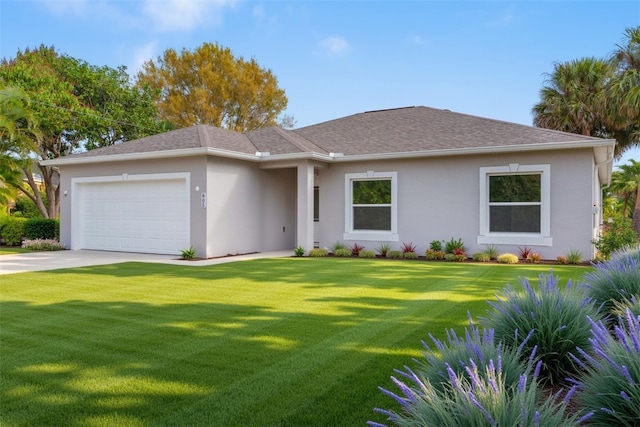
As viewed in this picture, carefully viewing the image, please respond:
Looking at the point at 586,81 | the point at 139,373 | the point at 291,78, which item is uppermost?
the point at 291,78

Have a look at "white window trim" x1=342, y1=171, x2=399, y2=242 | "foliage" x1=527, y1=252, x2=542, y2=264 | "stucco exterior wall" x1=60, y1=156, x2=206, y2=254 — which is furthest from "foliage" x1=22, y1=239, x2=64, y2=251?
"foliage" x1=527, y1=252, x2=542, y2=264

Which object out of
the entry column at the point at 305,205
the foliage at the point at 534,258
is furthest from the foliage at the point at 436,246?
the entry column at the point at 305,205

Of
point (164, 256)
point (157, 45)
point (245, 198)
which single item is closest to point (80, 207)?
point (164, 256)

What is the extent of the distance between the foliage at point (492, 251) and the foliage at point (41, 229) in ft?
52.4

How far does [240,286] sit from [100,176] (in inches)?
398

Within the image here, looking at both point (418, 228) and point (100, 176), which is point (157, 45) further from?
point (418, 228)

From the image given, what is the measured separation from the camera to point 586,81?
23.1 meters

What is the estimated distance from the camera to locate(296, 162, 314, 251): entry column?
14.9 metres

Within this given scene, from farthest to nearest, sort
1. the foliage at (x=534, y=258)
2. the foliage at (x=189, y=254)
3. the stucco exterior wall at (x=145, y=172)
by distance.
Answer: the stucco exterior wall at (x=145, y=172) → the foliage at (x=189, y=254) → the foliage at (x=534, y=258)

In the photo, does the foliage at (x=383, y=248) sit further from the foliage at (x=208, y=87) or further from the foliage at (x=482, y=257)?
the foliage at (x=208, y=87)

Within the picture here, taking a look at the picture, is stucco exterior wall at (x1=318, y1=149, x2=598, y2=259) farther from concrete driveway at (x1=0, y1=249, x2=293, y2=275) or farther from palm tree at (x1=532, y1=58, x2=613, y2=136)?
palm tree at (x1=532, y1=58, x2=613, y2=136)

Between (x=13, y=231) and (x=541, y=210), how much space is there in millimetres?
19130

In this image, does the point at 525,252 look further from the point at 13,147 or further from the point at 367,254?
the point at 13,147

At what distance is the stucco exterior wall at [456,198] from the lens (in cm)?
1271
